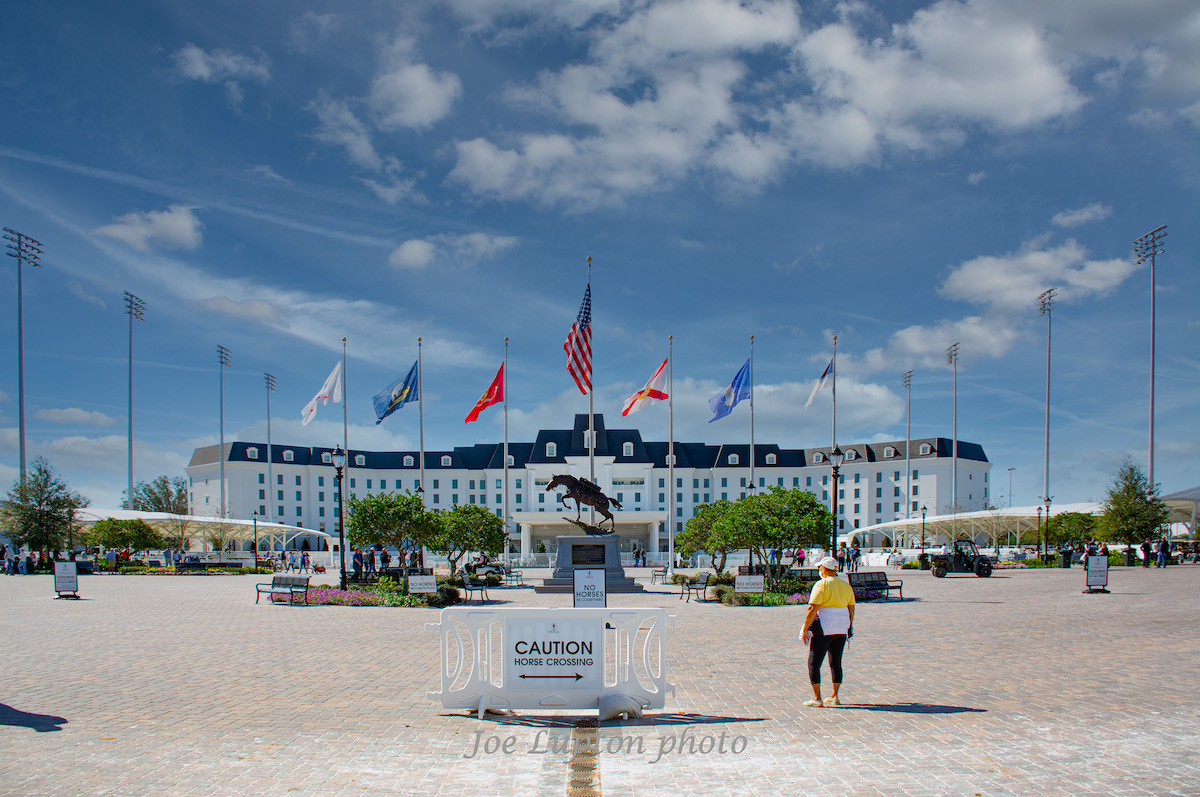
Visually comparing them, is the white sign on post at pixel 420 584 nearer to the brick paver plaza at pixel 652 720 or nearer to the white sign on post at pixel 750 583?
the brick paver plaza at pixel 652 720

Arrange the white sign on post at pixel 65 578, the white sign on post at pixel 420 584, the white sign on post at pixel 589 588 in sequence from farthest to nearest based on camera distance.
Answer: the white sign on post at pixel 65 578
the white sign on post at pixel 420 584
the white sign on post at pixel 589 588

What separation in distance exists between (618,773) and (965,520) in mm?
69562

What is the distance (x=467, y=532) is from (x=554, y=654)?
25.0 metres

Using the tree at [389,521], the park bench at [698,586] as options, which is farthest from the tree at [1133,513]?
the tree at [389,521]

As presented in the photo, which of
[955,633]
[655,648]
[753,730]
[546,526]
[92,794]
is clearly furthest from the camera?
[546,526]

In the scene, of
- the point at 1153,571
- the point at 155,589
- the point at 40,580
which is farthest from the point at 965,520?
the point at 40,580

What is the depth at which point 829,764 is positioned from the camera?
7.04 meters

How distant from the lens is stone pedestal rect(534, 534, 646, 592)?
107 feet

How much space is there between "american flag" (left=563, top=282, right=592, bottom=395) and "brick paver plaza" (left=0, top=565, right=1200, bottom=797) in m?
19.8

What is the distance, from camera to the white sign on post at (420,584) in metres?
24.7

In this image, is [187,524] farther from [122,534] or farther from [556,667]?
[556,667]

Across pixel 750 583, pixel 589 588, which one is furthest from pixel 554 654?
pixel 750 583

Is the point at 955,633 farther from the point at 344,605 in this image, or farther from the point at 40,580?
the point at 40,580

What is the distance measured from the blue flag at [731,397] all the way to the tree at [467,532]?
44.8ft
